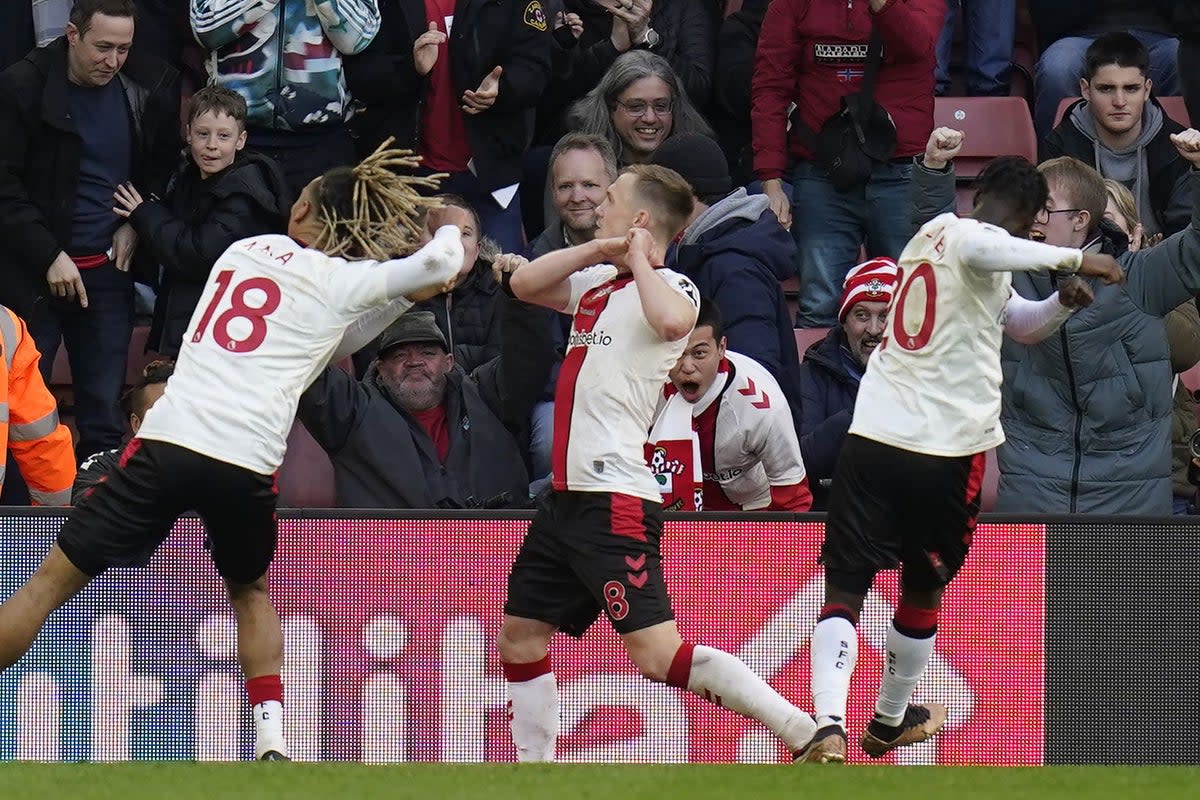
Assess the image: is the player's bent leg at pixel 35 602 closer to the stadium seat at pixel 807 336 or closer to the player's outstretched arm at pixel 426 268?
the player's outstretched arm at pixel 426 268

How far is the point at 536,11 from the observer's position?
977cm

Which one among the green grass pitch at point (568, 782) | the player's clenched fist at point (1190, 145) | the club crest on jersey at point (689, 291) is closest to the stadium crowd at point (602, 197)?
the player's clenched fist at point (1190, 145)

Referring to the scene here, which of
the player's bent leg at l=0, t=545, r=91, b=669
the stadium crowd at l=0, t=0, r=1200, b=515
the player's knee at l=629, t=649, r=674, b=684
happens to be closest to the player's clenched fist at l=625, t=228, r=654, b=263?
the stadium crowd at l=0, t=0, r=1200, b=515

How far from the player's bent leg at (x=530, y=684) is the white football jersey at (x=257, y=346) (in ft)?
3.07

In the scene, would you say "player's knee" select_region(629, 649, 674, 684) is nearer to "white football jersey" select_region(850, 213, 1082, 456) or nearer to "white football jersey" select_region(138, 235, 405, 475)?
"white football jersey" select_region(850, 213, 1082, 456)

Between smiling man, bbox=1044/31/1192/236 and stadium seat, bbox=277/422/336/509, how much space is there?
3.73 m

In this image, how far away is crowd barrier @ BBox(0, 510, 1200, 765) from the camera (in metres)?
7.20

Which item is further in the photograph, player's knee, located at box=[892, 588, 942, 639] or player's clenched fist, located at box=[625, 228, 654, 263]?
player's knee, located at box=[892, 588, 942, 639]

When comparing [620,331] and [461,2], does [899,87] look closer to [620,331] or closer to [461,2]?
[461,2]

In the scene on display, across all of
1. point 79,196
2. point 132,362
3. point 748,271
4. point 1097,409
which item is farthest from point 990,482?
point 79,196

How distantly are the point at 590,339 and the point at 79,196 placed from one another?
12.0 feet

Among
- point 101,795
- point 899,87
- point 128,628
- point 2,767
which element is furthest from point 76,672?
point 899,87

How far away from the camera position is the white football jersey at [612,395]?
639cm

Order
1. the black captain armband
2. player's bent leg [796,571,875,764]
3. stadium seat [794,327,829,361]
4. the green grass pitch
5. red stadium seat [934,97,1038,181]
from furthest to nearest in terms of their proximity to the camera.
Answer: red stadium seat [934,97,1038,181]
stadium seat [794,327,829,361]
the black captain armband
player's bent leg [796,571,875,764]
the green grass pitch
